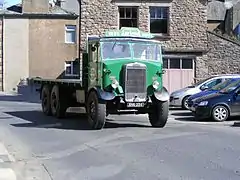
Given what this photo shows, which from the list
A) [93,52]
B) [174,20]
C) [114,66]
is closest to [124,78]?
[114,66]

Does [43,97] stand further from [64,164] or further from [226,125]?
[64,164]

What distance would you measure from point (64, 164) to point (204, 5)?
80.4 ft

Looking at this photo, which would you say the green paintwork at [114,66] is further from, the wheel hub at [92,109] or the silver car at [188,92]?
the silver car at [188,92]

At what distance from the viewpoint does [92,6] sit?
31.9 meters

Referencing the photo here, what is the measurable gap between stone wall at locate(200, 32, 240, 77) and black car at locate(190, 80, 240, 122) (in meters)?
14.3

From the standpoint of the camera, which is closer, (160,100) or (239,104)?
(160,100)

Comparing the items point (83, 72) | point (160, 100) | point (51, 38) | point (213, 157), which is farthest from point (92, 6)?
point (213, 157)

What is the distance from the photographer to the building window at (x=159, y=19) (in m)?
32.4

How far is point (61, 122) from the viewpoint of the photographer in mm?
17703

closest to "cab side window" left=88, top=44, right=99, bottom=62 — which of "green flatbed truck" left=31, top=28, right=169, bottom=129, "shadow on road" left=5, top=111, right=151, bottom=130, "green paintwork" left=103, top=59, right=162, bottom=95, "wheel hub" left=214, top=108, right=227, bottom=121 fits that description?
"green flatbed truck" left=31, top=28, right=169, bottom=129

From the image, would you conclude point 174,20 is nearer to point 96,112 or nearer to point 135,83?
point 135,83

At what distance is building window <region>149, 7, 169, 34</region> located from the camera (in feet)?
106

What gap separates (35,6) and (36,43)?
125 inches

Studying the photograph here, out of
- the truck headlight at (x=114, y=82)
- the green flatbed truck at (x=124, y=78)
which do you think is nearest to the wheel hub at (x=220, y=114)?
the green flatbed truck at (x=124, y=78)
